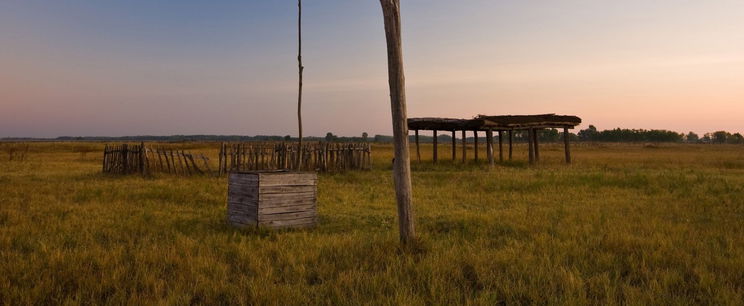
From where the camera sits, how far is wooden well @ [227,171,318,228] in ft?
28.1

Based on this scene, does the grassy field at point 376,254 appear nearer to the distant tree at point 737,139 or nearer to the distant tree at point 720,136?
the distant tree at point 737,139

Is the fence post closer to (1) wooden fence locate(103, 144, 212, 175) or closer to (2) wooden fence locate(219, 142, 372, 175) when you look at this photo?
(1) wooden fence locate(103, 144, 212, 175)

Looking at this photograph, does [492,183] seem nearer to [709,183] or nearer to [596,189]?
[596,189]

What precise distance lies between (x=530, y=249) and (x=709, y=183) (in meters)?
12.4

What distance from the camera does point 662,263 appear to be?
6.17m

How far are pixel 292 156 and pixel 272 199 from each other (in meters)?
12.3

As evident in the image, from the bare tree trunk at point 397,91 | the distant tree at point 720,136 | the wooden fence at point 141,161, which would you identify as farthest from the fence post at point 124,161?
the distant tree at point 720,136

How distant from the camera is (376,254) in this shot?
252 inches

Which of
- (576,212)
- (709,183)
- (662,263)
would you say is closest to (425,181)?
(576,212)

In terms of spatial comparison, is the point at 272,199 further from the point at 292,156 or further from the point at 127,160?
the point at 127,160

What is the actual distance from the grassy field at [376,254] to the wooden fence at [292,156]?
24.4 ft

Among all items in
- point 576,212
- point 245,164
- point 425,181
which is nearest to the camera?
point 576,212

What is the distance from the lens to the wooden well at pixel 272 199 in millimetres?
8555

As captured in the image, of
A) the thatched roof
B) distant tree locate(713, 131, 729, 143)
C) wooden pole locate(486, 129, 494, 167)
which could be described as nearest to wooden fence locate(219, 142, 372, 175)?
the thatched roof
